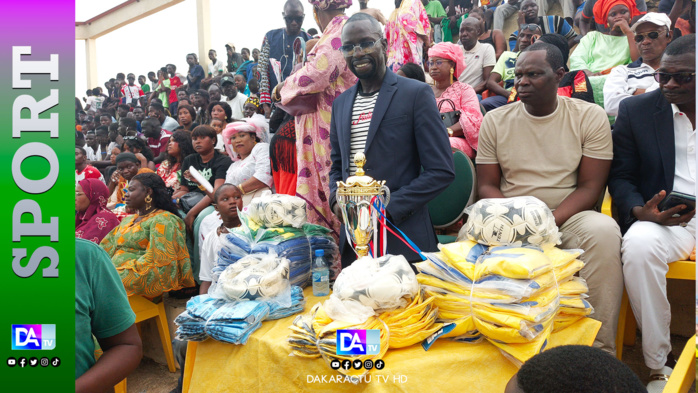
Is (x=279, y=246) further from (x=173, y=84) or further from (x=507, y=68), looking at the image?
(x=173, y=84)

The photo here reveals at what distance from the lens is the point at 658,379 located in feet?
7.44

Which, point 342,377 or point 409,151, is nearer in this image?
point 342,377

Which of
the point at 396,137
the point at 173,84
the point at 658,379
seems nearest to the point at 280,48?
the point at 396,137

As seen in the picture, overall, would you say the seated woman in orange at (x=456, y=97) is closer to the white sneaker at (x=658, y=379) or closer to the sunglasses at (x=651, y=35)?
the sunglasses at (x=651, y=35)

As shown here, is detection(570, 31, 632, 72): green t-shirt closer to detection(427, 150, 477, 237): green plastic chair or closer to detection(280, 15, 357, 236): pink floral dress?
detection(427, 150, 477, 237): green plastic chair

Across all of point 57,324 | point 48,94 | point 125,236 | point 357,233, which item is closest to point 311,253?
point 357,233

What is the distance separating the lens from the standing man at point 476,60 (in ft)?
19.2

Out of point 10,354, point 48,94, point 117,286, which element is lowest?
point 10,354

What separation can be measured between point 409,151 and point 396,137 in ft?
0.34

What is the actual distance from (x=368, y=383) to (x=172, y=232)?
2.65m

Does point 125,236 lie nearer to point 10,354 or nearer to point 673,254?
point 10,354

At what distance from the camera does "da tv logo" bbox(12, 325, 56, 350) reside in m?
1.44

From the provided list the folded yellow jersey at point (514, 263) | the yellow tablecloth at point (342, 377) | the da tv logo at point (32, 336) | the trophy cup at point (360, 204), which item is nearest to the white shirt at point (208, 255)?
the yellow tablecloth at point (342, 377)

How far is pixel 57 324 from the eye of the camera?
147 centimetres
